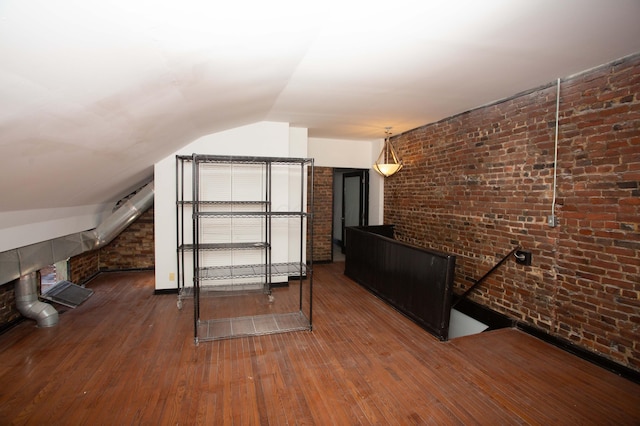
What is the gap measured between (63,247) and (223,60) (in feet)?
11.1

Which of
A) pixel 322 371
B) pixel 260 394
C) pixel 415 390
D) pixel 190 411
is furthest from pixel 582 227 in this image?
pixel 190 411

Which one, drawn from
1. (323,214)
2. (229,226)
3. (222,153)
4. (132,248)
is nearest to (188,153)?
(222,153)

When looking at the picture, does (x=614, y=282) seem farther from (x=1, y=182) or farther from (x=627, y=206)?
(x=1, y=182)

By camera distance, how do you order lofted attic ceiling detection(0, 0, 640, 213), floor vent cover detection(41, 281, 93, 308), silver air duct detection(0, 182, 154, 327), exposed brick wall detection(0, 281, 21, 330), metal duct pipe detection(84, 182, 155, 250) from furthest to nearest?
1. metal duct pipe detection(84, 182, 155, 250)
2. floor vent cover detection(41, 281, 93, 308)
3. exposed brick wall detection(0, 281, 21, 330)
4. silver air duct detection(0, 182, 154, 327)
5. lofted attic ceiling detection(0, 0, 640, 213)

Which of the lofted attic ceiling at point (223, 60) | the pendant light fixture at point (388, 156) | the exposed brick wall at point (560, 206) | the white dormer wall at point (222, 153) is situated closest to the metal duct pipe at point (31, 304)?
the lofted attic ceiling at point (223, 60)

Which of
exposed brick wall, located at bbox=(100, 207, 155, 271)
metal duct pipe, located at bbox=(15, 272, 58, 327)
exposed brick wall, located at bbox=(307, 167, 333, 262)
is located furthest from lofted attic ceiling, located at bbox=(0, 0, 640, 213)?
exposed brick wall, located at bbox=(307, 167, 333, 262)

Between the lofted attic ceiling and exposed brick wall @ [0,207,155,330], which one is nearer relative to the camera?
the lofted attic ceiling

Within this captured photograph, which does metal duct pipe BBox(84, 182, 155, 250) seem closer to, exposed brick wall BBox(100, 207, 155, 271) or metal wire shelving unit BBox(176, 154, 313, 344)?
metal wire shelving unit BBox(176, 154, 313, 344)

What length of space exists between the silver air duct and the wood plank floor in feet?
2.36

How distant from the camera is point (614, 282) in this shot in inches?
103

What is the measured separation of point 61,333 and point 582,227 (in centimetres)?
545

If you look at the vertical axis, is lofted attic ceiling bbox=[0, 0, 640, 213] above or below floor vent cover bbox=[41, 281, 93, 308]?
above

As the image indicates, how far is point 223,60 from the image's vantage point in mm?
2213

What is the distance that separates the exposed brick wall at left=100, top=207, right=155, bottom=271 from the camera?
575 centimetres
